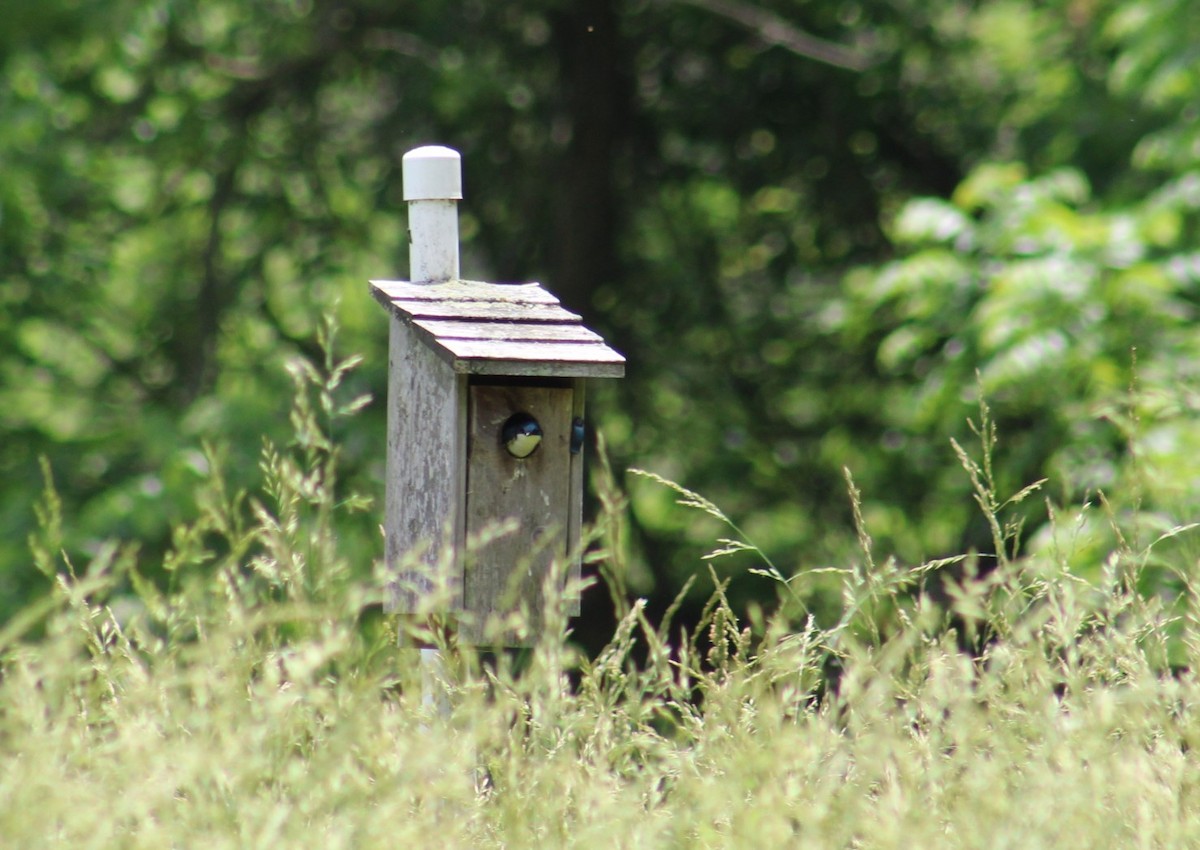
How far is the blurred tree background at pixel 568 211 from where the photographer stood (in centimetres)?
678

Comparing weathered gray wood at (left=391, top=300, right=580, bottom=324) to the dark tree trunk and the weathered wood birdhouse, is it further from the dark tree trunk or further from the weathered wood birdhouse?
the dark tree trunk

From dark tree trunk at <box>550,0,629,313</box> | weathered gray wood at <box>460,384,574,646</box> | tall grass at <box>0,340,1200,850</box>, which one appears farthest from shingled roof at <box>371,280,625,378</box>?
dark tree trunk at <box>550,0,629,313</box>

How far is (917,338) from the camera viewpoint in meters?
5.75

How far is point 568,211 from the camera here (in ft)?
25.1

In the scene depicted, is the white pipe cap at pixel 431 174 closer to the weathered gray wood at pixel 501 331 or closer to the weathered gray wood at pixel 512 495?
the weathered gray wood at pixel 501 331

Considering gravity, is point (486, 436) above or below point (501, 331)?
below

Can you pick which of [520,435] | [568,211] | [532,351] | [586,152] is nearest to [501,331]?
[532,351]

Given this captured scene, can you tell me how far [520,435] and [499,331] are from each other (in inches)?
8.3

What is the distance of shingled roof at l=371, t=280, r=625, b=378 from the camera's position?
8.94 ft

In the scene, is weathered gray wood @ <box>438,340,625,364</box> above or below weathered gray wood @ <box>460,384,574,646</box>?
above

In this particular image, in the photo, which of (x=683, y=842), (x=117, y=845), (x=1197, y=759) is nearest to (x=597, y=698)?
(x=683, y=842)

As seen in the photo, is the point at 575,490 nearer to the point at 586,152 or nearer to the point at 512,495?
the point at 512,495

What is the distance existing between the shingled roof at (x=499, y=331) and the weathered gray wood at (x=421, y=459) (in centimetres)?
7

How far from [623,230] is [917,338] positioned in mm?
2566
